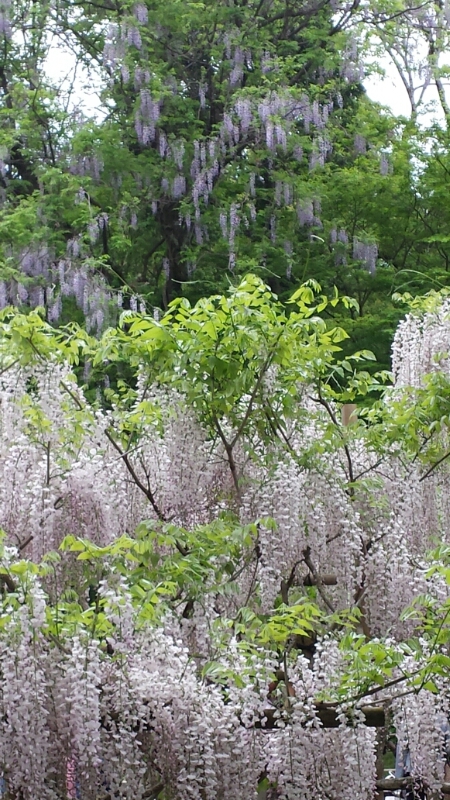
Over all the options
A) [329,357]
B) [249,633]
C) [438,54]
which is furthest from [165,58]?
[249,633]

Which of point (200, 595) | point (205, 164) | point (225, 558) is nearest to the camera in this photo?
point (200, 595)

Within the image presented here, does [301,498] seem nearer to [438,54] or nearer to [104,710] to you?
[104,710]

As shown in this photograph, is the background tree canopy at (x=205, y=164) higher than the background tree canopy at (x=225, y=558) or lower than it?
higher

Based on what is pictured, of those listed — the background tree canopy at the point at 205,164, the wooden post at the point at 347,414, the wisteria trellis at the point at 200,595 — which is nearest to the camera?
the wisteria trellis at the point at 200,595

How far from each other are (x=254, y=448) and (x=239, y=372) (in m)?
0.43

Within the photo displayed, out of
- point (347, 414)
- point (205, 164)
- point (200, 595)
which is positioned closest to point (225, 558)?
point (200, 595)

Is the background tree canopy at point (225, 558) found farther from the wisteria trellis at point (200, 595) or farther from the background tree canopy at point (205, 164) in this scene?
the background tree canopy at point (205, 164)

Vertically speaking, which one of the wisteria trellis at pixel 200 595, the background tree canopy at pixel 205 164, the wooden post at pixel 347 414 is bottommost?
the wisteria trellis at pixel 200 595

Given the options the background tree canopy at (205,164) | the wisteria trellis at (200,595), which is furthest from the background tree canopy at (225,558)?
the background tree canopy at (205,164)

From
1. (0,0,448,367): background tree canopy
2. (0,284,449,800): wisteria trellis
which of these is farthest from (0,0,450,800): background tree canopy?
(0,0,448,367): background tree canopy

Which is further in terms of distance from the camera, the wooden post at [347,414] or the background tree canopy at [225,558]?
the wooden post at [347,414]

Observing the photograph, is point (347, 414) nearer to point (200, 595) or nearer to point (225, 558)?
point (225, 558)

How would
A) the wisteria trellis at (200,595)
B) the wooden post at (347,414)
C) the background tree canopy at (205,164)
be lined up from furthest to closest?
the background tree canopy at (205,164), the wooden post at (347,414), the wisteria trellis at (200,595)

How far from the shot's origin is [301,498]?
4.49 meters
